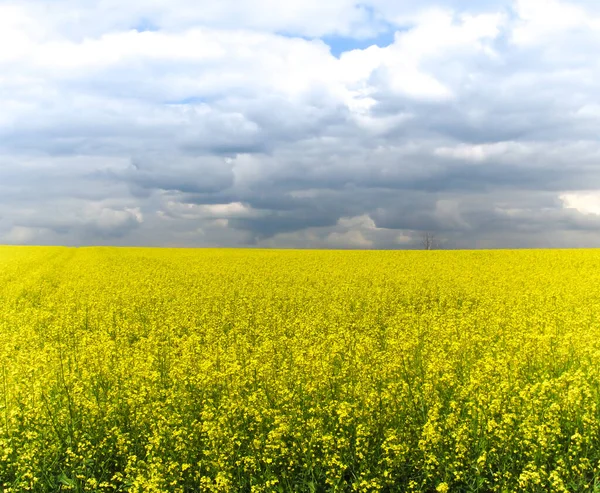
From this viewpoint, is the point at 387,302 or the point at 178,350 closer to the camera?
the point at 178,350

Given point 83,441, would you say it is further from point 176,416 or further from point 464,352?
point 464,352

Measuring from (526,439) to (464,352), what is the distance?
163 inches

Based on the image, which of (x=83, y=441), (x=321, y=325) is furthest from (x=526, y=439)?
(x=321, y=325)

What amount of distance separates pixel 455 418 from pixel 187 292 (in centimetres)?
1517

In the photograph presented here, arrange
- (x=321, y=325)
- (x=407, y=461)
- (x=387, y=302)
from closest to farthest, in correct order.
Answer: (x=407, y=461) → (x=321, y=325) → (x=387, y=302)

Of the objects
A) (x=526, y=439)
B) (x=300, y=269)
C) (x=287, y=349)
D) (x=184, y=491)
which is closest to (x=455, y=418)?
(x=526, y=439)

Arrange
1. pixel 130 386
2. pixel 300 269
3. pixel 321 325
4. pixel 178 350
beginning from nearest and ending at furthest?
pixel 130 386
pixel 178 350
pixel 321 325
pixel 300 269

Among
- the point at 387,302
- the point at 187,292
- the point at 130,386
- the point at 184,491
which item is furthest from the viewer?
the point at 187,292

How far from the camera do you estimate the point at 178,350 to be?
11297mm

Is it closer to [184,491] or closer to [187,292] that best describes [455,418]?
[184,491]

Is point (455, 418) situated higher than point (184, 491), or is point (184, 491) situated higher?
point (455, 418)

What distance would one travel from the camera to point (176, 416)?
6910mm

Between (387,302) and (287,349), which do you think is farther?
(387,302)

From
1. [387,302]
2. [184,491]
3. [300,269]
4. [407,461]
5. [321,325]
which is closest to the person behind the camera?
[184,491]
